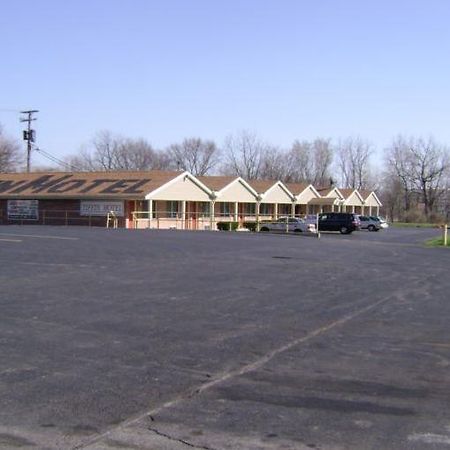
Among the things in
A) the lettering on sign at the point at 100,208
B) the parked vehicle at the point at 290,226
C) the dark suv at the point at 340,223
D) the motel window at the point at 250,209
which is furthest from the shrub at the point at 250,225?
the lettering on sign at the point at 100,208

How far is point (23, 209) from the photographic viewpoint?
174 feet

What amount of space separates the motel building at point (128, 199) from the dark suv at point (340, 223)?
5.40 meters

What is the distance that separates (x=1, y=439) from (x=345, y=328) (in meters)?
5.74

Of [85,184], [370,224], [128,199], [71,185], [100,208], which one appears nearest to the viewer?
[128,199]

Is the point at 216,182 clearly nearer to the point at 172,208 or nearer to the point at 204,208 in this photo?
the point at 204,208

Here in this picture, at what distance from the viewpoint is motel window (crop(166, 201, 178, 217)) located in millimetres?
51766

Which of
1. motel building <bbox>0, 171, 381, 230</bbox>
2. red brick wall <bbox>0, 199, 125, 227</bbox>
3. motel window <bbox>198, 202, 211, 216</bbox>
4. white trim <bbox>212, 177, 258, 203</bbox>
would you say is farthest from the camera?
motel window <bbox>198, 202, 211, 216</bbox>

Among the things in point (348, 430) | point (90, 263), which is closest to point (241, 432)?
point (348, 430)

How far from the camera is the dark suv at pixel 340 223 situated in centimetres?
5069

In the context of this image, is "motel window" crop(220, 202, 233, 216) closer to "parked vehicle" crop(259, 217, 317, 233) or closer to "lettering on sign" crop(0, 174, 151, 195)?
"parked vehicle" crop(259, 217, 317, 233)

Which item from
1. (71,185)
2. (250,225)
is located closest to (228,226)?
(250,225)

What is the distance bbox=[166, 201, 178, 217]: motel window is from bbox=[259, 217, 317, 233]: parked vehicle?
698 cm

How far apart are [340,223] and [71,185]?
71.0ft

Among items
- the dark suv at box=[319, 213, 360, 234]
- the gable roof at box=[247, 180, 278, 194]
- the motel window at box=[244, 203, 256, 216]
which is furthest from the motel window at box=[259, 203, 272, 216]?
the dark suv at box=[319, 213, 360, 234]
